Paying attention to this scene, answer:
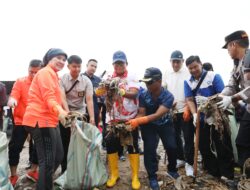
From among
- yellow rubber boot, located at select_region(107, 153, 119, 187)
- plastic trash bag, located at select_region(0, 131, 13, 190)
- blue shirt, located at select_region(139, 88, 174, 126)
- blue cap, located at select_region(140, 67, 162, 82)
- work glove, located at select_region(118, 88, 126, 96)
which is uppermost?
blue cap, located at select_region(140, 67, 162, 82)

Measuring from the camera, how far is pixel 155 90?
157 inches

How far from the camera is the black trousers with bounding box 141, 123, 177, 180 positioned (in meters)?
3.93

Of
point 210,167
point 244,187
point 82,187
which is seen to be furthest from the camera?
point 210,167

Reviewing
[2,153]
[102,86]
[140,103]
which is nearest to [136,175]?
[140,103]

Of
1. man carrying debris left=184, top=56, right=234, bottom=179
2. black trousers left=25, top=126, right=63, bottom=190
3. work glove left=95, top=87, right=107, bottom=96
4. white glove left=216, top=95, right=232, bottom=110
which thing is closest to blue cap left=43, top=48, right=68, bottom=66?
work glove left=95, top=87, right=107, bottom=96

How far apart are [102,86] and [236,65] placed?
5.91ft

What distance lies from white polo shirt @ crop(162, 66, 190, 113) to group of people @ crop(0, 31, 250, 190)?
1.0 inches

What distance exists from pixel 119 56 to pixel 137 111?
833 mm

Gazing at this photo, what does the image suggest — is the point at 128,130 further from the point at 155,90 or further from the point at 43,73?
the point at 43,73

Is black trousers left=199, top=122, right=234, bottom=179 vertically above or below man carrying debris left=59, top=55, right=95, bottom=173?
below

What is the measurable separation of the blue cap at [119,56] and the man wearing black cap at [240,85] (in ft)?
4.53

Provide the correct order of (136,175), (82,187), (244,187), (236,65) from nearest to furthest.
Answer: (244,187)
(82,187)
(236,65)
(136,175)

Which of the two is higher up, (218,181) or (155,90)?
(155,90)

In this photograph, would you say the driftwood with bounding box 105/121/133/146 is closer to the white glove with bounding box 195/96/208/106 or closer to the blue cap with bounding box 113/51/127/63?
the blue cap with bounding box 113/51/127/63
